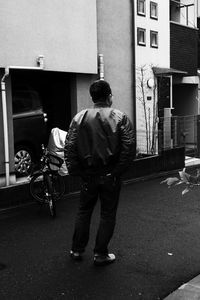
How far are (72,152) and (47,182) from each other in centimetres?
257

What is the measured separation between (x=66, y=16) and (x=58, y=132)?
237cm

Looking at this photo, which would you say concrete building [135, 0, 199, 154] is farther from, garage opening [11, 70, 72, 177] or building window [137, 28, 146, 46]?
garage opening [11, 70, 72, 177]

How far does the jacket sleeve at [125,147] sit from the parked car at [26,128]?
4817mm

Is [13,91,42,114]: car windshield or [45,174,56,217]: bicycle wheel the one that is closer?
[45,174,56,217]: bicycle wheel

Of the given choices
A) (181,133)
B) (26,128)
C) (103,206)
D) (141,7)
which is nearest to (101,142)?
(103,206)

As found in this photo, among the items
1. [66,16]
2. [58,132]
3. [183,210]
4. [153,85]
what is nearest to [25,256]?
[183,210]

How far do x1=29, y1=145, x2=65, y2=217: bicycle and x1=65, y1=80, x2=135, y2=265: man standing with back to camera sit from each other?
2231 mm

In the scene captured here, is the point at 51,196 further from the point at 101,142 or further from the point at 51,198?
the point at 101,142

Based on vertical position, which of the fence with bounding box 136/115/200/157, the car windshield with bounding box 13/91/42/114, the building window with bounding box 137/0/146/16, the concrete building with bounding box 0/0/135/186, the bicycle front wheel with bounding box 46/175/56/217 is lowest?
the bicycle front wheel with bounding box 46/175/56/217

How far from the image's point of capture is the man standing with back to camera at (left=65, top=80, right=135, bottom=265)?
4648 millimetres

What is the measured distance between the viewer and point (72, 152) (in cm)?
476

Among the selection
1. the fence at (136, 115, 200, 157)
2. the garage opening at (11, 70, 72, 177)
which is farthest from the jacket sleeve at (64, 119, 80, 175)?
the fence at (136, 115, 200, 157)

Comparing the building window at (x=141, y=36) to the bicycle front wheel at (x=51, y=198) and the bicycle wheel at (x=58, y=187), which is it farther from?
the bicycle front wheel at (x=51, y=198)

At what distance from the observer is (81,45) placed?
10.0 metres
